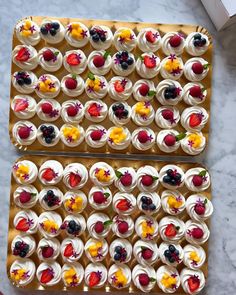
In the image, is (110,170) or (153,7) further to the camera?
(153,7)

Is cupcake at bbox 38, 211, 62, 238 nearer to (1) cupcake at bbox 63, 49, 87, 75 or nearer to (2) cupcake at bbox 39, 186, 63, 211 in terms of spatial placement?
(2) cupcake at bbox 39, 186, 63, 211

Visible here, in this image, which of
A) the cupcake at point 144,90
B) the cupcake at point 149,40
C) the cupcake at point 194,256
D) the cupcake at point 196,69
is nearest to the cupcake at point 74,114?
the cupcake at point 144,90

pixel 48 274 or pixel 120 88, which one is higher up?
pixel 120 88

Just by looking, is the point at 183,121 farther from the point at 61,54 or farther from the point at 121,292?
the point at 121,292

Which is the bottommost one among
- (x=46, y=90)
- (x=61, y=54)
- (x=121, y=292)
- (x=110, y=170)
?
(x=121, y=292)

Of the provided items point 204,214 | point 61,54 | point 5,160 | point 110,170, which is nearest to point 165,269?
point 204,214

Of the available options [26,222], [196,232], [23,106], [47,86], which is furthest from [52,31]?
[196,232]

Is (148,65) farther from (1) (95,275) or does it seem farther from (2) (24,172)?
(1) (95,275)
